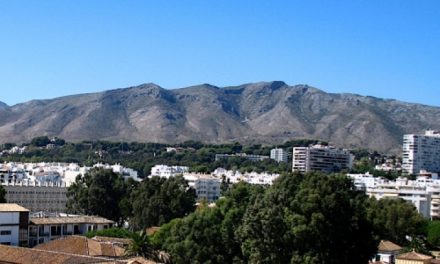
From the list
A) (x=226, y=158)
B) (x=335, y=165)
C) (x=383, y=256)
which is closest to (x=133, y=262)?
(x=383, y=256)

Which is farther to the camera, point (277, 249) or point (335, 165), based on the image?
point (335, 165)

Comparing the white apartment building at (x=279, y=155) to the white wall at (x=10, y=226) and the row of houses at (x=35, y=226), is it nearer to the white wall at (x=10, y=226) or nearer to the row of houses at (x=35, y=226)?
the row of houses at (x=35, y=226)

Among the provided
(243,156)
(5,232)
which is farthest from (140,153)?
(5,232)

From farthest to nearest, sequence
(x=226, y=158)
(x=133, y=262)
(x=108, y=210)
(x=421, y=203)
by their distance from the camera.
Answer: (x=226, y=158)
(x=421, y=203)
(x=108, y=210)
(x=133, y=262)

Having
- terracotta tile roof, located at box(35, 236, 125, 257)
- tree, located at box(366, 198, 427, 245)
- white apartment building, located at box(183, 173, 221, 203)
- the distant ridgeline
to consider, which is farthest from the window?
the distant ridgeline

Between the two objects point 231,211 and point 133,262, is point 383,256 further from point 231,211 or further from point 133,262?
point 133,262

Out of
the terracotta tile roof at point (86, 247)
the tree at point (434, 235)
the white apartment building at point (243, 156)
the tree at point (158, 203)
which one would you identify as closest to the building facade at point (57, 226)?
the tree at point (158, 203)

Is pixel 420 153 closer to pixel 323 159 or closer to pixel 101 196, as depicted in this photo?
pixel 323 159
